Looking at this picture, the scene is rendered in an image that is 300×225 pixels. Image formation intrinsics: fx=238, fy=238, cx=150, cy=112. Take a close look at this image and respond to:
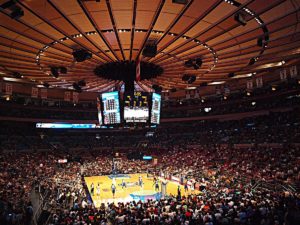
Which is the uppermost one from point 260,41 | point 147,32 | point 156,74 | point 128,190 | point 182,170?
point 147,32

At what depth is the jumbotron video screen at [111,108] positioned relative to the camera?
12859 millimetres

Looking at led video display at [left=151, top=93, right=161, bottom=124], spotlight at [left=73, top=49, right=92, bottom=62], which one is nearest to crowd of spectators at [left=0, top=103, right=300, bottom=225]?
led video display at [left=151, top=93, right=161, bottom=124]

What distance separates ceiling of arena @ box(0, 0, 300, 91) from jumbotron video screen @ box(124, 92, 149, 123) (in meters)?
2.03

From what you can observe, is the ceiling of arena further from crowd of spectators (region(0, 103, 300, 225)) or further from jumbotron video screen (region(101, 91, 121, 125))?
crowd of spectators (region(0, 103, 300, 225))

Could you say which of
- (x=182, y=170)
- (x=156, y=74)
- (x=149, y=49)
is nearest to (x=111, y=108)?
(x=156, y=74)

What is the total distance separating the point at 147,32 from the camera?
882 centimetres

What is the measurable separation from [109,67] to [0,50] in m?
4.97

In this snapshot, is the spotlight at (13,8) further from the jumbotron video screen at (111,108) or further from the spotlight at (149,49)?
the jumbotron video screen at (111,108)

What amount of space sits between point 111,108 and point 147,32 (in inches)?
212

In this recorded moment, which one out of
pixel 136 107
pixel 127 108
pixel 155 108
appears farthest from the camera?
pixel 155 108

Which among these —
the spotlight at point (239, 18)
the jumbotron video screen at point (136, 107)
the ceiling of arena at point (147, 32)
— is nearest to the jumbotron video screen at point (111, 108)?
the jumbotron video screen at point (136, 107)

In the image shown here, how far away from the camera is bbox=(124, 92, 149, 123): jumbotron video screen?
12.7m

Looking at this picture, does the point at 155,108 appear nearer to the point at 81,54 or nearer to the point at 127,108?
the point at 127,108

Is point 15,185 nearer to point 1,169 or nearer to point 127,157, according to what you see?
point 1,169
